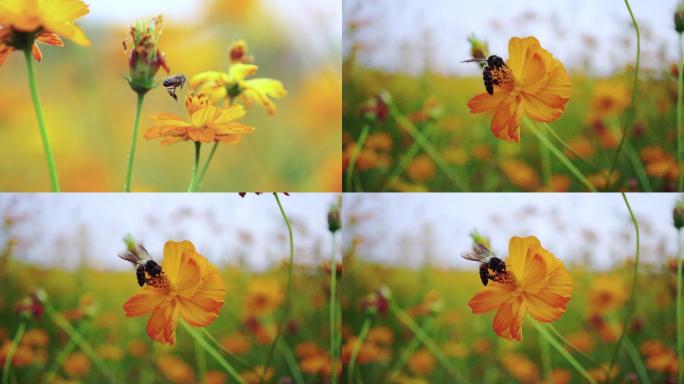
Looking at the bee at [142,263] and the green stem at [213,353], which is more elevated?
the bee at [142,263]

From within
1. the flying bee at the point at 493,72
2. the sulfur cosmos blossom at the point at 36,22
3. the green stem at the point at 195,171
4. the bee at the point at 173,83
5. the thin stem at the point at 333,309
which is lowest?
the thin stem at the point at 333,309

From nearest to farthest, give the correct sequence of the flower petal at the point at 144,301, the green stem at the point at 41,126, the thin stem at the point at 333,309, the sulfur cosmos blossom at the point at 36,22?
1. the sulfur cosmos blossom at the point at 36,22
2. the green stem at the point at 41,126
3. the flower petal at the point at 144,301
4. the thin stem at the point at 333,309

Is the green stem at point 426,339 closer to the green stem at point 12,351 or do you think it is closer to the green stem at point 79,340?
the green stem at point 79,340

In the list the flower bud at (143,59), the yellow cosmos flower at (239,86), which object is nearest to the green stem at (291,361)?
the yellow cosmos flower at (239,86)

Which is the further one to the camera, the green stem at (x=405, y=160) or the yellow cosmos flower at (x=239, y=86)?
the green stem at (x=405, y=160)

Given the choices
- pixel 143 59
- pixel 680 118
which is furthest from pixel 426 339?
pixel 143 59

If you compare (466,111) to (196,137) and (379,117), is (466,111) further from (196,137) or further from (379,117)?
(196,137)

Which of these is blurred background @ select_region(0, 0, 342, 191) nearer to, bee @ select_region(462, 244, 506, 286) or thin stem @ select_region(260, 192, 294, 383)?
thin stem @ select_region(260, 192, 294, 383)

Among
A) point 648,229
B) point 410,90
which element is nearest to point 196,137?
point 410,90
